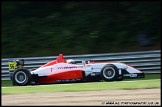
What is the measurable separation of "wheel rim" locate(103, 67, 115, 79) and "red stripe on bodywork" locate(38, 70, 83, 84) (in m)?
0.59

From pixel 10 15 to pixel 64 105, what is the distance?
9.62 metres

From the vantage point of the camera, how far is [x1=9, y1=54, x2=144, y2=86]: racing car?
32.7ft

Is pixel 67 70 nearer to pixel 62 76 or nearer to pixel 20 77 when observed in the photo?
pixel 62 76

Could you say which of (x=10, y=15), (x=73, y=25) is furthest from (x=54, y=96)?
(x=10, y=15)

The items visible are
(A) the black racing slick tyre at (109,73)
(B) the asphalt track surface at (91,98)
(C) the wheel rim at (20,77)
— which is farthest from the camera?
(C) the wheel rim at (20,77)

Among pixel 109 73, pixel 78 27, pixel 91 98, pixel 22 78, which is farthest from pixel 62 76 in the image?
pixel 78 27

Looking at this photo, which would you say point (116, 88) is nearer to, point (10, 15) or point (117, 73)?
point (117, 73)

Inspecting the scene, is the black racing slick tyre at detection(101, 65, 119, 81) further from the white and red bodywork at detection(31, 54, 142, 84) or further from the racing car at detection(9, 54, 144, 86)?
the white and red bodywork at detection(31, 54, 142, 84)

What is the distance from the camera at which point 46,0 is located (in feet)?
52.9

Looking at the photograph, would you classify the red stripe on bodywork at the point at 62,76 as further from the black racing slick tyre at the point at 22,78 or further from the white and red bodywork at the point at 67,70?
the black racing slick tyre at the point at 22,78

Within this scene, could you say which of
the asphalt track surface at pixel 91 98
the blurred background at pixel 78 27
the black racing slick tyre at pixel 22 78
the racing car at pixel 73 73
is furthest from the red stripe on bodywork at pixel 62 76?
the blurred background at pixel 78 27

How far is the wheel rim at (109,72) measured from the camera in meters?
9.93

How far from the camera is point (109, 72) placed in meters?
9.95

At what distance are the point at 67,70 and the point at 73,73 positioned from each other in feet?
0.57
